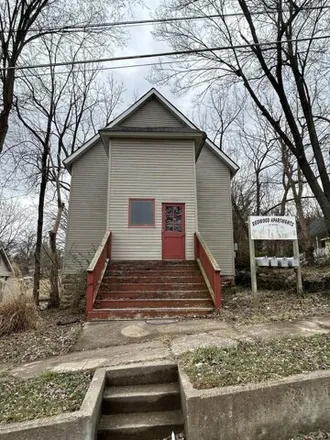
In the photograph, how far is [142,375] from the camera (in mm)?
4062

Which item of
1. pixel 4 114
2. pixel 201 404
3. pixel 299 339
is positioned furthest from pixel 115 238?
pixel 201 404

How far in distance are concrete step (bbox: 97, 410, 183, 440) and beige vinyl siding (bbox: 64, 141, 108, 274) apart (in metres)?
10.1

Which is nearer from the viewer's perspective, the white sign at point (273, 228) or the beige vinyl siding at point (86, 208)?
the white sign at point (273, 228)

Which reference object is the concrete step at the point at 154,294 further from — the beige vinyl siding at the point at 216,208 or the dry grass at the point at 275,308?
the beige vinyl siding at the point at 216,208

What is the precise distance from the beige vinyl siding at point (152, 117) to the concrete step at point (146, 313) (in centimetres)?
817

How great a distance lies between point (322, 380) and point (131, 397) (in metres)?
2.11

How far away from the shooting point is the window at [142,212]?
11534mm

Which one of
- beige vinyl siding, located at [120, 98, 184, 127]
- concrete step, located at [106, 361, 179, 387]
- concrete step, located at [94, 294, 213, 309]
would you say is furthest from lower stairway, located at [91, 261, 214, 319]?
beige vinyl siding, located at [120, 98, 184, 127]

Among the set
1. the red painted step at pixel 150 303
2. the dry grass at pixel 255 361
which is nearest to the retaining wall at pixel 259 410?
the dry grass at pixel 255 361

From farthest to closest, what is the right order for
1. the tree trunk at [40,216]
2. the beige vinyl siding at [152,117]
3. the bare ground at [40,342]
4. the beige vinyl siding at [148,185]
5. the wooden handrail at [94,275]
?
the tree trunk at [40,216] → the beige vinyl siding at [152,117] → the beige vinyl siding at [148,185] → the wooden handrail at [94,275] → the bare ground at [40,342]

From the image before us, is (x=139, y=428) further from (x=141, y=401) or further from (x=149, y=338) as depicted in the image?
(x=149, y=338)

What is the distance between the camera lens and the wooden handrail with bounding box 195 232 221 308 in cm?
793

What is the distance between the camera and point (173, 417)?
3533 mm

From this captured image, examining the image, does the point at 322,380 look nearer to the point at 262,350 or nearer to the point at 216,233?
the point at 262,350
